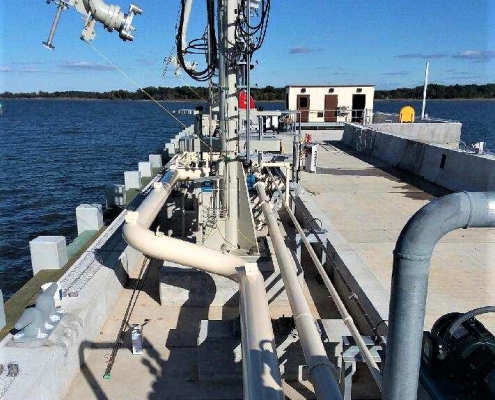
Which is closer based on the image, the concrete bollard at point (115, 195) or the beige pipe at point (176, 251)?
the beige pipe at point (176, 251)

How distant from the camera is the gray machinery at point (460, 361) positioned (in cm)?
398

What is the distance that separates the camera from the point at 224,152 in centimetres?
907

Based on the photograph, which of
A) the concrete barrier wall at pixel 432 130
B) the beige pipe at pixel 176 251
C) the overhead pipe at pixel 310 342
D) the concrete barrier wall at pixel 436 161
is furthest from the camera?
the concrete barrier wall at pixel 432 130

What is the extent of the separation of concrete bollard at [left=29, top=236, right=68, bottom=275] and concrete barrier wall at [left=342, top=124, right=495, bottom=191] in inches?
471

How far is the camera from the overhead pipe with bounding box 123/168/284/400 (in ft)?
14.7

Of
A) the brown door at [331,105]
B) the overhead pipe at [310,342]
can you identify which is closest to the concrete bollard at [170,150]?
the brown door at [331,105]

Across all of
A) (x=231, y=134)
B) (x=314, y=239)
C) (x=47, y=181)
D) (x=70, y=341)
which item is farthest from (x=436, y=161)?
(x=47, y=181)

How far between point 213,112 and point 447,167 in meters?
9.96

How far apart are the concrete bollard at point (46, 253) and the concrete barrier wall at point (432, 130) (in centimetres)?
2256

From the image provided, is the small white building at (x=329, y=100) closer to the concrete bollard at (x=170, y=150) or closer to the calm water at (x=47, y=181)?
the concrete bollard at (x=170, y=150)

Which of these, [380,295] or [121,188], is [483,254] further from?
[121,188]

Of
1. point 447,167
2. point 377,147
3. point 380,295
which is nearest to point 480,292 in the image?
point 380,295

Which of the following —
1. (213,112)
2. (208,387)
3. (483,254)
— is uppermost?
(213,112)

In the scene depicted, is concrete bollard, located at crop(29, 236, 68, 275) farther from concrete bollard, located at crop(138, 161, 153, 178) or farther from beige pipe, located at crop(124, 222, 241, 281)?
concrete bollard, located at crop(138, 161, 153, 178)
